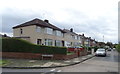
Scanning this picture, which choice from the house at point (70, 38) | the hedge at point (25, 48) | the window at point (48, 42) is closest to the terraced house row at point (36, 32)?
the window at point (48, 42)

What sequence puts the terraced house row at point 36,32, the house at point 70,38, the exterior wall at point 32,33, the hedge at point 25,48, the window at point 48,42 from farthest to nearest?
the house at point 70,38 → the window at point 48,42 → the terraced house row at point 36,32 → the exterior wall at point 32,33 → the hedge at point 25,48

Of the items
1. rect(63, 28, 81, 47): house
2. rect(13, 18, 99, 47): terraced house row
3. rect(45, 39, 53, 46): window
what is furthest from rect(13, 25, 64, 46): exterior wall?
rect(63, 28, 81, 47): house

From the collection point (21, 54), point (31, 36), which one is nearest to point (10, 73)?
point (21, 54)

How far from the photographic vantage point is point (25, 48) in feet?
58.0

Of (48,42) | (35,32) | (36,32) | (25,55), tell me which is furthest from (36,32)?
(25,55)

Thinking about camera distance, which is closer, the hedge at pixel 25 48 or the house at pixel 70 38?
the hedge at pixel 25 48

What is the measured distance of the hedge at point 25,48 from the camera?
17672 mm

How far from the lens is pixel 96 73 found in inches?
388

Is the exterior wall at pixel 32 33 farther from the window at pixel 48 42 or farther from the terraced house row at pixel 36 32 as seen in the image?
the window at pixel 48 42

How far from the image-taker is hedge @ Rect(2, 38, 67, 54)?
58.0ft

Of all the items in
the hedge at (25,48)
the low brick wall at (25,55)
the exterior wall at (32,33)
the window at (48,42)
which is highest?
the exterior wall at (32,33)

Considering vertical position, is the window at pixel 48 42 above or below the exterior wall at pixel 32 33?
below

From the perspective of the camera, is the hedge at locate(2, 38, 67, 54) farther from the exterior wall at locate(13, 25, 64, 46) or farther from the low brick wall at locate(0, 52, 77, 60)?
the exterior wall at locate(13, 25, 64, 46)

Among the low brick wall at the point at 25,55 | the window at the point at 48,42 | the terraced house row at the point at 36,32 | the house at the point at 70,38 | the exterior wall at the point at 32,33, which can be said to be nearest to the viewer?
the low brick wall at the point at 25,55
